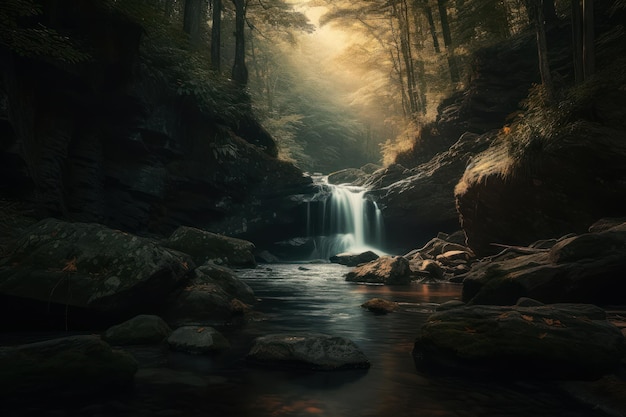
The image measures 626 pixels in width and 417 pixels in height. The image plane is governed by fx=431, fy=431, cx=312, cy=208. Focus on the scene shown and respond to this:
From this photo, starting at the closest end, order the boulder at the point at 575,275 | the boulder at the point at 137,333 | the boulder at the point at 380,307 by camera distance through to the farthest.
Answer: the boulder at the point at 137,333, the boulder at the point at 575,275, the boulder at the point at 380,307

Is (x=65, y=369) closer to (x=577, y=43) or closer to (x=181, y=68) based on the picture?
(x=577, y=43)

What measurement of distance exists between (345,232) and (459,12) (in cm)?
1289

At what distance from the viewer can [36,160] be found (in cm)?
1235

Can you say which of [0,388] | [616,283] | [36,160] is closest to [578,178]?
[616,283]

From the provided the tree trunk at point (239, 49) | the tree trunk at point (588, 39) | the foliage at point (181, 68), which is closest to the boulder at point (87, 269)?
the tree trunk at point (588, 39)

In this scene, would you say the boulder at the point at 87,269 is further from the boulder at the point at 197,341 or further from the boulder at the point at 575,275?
the boulder at the point at 575,275

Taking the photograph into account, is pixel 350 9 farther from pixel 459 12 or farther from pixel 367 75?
pixel 367 75

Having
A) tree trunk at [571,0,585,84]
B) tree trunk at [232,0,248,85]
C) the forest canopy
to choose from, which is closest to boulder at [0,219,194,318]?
the forest canopy

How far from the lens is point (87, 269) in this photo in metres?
5.89

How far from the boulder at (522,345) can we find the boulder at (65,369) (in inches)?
117

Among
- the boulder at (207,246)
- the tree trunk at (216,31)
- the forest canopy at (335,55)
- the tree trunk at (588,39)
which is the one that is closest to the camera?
the tree trunk at (588,39)

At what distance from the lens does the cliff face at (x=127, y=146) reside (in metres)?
12.1

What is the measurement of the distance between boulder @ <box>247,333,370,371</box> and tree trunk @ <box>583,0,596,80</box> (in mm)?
10957

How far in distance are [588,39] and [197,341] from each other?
→ 12.5 m
